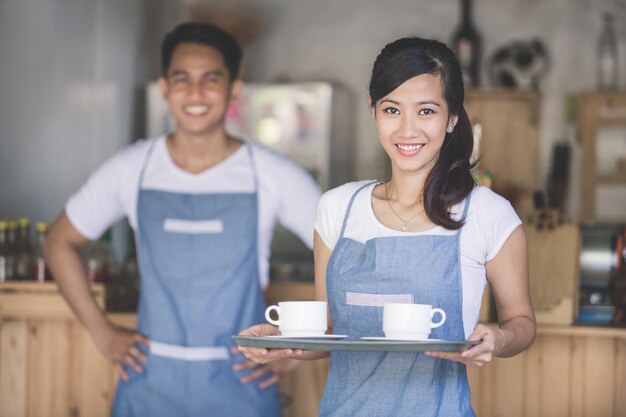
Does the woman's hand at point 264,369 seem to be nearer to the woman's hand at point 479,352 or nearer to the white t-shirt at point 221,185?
the white t-shirt at point 221,185

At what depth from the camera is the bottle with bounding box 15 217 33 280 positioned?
351 cm

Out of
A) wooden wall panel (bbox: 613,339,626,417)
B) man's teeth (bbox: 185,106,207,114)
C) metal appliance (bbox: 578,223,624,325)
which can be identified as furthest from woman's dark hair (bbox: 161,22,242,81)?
wooden wall panel (bbox: 613,339,626,417)

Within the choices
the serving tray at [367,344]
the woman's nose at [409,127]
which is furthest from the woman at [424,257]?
the serving tray at [367,344]

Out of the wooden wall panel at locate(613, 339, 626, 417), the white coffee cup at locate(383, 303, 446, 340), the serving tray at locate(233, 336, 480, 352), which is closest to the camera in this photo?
the serving tray at locate(233, 336, 480, 352)

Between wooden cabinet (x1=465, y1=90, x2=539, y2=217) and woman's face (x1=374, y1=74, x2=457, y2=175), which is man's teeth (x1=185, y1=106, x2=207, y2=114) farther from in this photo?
wooden cabinet (x1=465, y1=90, x2=539, y2=217)

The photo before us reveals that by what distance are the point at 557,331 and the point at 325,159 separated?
2.49 metres

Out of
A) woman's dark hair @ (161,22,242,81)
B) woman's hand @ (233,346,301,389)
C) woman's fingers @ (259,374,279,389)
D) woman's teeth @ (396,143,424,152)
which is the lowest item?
woman's fingers @ (259,374,279,389)

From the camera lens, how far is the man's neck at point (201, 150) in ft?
9.34

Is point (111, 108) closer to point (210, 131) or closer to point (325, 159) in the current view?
point (325, 159)

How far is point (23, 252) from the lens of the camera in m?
3.54

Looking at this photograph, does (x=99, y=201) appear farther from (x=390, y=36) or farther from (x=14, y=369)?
(x=390, y=36)

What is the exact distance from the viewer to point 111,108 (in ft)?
16.3

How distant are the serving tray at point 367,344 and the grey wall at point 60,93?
96.7 inches

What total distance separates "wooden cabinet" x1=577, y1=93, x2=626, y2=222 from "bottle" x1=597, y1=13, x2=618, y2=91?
167 millimetres
